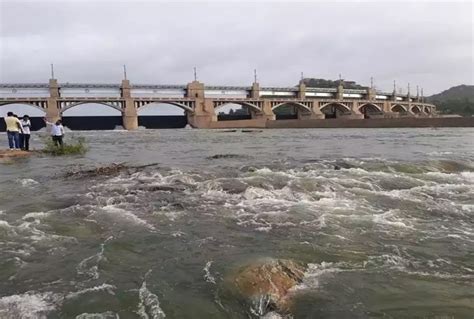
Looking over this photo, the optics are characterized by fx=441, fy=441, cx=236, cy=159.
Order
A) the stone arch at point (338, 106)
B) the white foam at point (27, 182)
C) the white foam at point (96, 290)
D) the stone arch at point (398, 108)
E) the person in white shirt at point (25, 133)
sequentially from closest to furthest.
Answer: the white foam at point (96, 290) → the white foam at point (27, 182) → the person in white shirt at point (25, 133) → the stone arch at point (338, 106) → the stone arch at point (398, 108)

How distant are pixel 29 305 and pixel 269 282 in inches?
86.2

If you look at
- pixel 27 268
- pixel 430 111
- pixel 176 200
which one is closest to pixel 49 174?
pixel 176 200

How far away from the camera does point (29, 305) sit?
3922mm

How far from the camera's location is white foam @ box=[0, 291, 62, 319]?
3760 mm

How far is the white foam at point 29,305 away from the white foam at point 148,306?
746mm

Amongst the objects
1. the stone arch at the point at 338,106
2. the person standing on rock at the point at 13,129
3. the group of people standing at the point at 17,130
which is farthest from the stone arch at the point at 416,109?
the person standing on rock at the point at 13,129

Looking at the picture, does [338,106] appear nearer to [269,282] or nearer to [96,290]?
[269,282]

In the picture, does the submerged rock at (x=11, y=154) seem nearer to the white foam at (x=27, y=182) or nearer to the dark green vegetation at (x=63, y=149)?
the dark green vegetation at (x=63, y=149)

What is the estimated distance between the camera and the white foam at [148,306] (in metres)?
3.82

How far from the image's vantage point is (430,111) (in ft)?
438

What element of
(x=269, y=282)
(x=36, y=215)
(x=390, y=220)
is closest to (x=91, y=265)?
(x=269, y=282)

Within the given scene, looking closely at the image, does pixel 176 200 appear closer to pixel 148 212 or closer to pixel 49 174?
pixel 148 212

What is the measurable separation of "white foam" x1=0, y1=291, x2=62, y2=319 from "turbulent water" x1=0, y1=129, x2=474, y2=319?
16 millimetres

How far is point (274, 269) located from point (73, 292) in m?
1.98
